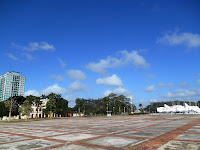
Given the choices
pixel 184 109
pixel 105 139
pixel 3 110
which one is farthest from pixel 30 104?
pixel 184 109

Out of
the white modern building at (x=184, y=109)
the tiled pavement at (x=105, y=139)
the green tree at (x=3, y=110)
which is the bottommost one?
the white modern building at (x=184, y=109)

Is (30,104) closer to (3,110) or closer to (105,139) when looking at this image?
(3,110)

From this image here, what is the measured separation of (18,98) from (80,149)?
8834 cm

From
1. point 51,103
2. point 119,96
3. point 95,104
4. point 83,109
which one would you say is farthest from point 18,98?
point 119,96

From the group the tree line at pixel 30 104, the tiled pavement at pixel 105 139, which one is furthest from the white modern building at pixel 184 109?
the tiled pavement at pixel 105 139

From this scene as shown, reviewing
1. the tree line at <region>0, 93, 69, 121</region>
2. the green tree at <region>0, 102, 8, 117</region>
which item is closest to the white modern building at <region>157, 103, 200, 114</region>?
the tree line at <region>0, 93, 69, 121</region>

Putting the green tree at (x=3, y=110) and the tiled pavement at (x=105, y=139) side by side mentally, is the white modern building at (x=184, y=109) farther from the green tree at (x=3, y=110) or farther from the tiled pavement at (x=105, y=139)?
the green tree at (x=3, y=110)

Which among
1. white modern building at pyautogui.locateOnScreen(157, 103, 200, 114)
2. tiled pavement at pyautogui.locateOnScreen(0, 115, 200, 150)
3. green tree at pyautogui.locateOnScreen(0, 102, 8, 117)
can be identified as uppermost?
tiled pavement at pyautogui.locateOnScreen(0, 115, 200, 150)

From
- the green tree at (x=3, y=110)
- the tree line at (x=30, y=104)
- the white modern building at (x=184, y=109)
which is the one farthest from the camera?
the white modern building at (x=184, y=109)

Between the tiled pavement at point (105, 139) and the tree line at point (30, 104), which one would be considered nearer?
the tiled pavement at point (105, 139)

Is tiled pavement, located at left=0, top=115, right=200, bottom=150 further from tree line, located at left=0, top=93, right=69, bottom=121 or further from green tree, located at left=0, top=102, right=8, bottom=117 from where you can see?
green tree, located at left=0, top=102, right=8, bottom=117

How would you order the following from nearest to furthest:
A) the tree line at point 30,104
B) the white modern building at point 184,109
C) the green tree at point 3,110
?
the tree line at point 30,104
the green tree at point 3,110
the white modern building at point 184,109

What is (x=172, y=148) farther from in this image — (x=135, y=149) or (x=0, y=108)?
(x=0, y=108)

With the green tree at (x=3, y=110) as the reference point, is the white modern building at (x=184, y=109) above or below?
below
